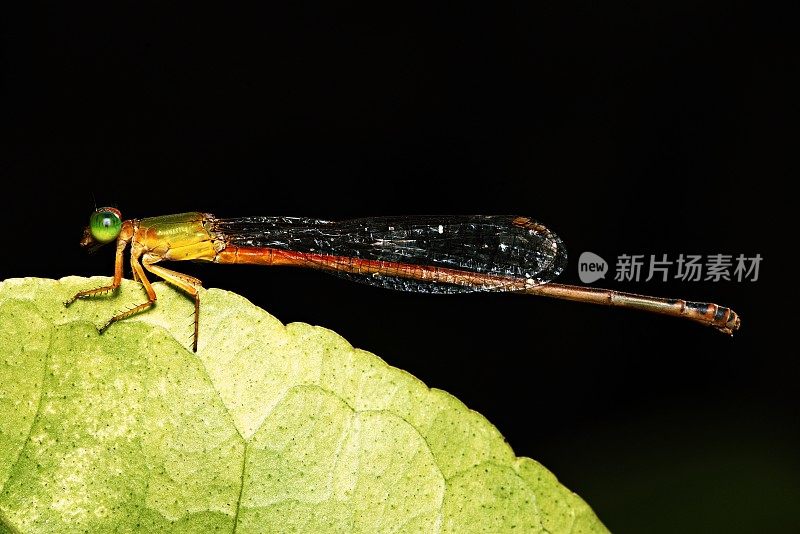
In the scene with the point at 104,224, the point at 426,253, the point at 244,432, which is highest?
the point at 104,224

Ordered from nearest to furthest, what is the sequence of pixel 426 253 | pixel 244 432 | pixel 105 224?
pixel 244 432 < pixel 105 224 < pixel 426 253

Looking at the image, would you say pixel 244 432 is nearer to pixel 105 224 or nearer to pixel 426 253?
pixel 105 224

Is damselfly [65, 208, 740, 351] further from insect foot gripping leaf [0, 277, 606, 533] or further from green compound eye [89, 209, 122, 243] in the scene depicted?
insect foot gripping leaf [0, 277, 606, 533]

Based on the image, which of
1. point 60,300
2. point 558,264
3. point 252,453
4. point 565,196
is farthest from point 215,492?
point 565,196

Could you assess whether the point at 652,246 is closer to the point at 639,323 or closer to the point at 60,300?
the point at 639,323

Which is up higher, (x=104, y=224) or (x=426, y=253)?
(x=104, y=224)

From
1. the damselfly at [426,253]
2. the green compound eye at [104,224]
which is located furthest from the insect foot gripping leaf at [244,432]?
the damselfly at [426,253]

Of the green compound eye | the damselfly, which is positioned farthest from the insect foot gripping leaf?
the damselfly

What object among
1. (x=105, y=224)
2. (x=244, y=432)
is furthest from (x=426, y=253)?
(x=244, y=432)
